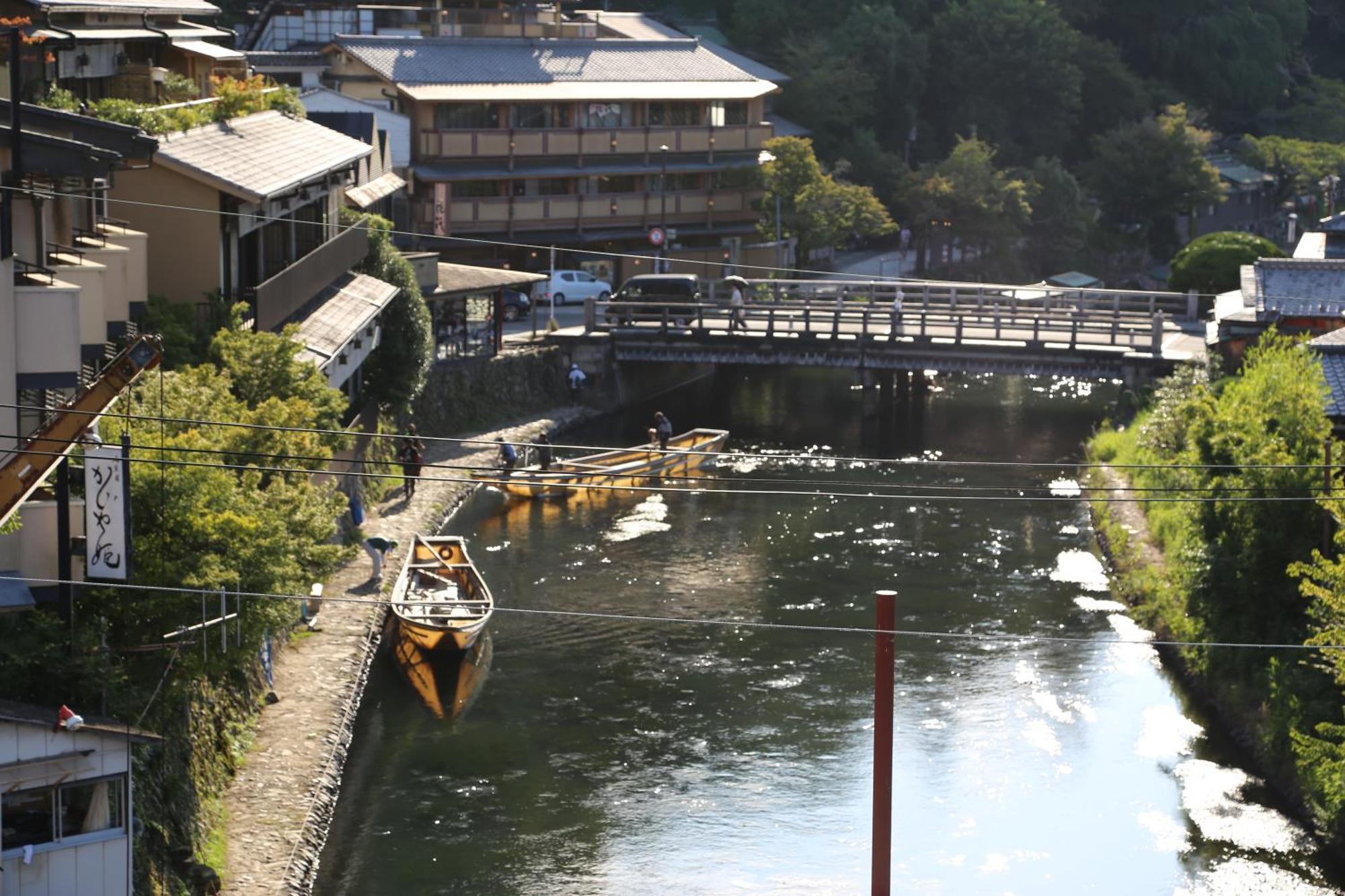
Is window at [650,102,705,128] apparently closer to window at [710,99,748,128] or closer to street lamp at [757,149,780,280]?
Result: window at [710,99,748,128]

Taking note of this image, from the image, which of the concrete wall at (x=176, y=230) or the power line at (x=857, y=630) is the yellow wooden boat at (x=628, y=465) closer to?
the power line at (x=857, y=630)

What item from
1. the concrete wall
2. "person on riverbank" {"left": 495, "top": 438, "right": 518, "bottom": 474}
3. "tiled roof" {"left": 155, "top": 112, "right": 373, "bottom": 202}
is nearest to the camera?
"tiled roof" {"left": 155, "top": 112, "right": 373, "bottom": 202}

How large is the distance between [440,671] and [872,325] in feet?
78.4

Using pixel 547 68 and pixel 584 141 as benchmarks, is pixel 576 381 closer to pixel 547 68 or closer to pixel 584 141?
pixel 584 141

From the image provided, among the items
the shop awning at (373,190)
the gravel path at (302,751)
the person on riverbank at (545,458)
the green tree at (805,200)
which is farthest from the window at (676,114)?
the gravel path at (302,751)

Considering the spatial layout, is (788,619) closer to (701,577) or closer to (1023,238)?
(701,577)

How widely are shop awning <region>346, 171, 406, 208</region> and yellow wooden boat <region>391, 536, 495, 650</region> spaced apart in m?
11.0

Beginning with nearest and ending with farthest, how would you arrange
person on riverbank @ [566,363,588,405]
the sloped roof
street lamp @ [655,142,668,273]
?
person on riverbank @ [566,363,588,405]
the sloped roof
street lamp @ [655,142,668,273]

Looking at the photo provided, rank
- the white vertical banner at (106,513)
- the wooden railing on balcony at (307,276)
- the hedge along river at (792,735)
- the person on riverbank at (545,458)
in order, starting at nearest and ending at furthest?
the white vertical banner at (106,513) < the hedge along river at (792,735) < the wooden railing on balcony at (307,276) < the person on riverbank at (545,458)

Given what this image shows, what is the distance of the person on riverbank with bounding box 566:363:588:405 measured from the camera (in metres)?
48.8

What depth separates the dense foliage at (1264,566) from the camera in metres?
22.9

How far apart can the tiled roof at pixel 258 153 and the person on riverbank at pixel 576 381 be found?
12.2m

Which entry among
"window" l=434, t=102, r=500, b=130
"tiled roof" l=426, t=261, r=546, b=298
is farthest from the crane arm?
"window" l=434, t=102, r=500, b=130

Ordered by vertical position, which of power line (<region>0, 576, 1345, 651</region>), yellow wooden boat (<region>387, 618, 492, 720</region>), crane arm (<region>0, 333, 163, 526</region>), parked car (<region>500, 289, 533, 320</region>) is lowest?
yellow wooden boat (<region>387, 618, 492, 720</region>)
